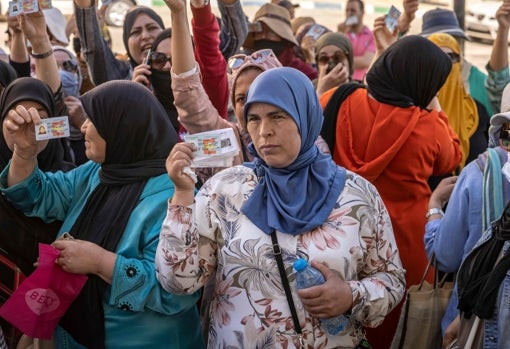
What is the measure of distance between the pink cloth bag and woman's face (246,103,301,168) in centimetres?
88

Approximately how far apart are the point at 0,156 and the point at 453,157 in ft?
7.65

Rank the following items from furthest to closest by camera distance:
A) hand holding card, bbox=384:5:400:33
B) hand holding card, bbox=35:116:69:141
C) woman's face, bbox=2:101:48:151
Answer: hand holding card, bbox=384:5:400:33, woman's face, bbox=2:101:48:151, hand holding card, bbox=35:116:69:141

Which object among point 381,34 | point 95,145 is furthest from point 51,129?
point 381,34

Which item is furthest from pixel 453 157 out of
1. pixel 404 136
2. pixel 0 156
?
pixel 0 156

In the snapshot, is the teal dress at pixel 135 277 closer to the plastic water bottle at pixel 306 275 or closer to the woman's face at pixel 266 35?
the plastic water bottle at pixel 306 275

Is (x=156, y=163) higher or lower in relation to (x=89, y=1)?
lower

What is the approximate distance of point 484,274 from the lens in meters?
3.08

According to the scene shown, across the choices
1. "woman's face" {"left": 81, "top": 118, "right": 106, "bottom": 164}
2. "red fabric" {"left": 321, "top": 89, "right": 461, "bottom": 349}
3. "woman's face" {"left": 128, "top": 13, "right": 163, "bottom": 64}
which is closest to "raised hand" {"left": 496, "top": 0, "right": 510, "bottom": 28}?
"red fabric" {"left": 321, "top": 89, "right": 461, "bottom": 349}

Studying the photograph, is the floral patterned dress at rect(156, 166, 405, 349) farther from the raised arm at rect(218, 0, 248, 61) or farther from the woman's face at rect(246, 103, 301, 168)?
the raised arm at rect(218, 0, 248, 61)

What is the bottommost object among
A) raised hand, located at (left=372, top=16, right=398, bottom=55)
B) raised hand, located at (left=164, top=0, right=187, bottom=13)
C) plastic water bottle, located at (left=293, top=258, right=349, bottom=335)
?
plastic water bottle, located at (left=293, top=258, right=349, bottom=335)

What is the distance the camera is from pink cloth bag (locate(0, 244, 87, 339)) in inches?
128

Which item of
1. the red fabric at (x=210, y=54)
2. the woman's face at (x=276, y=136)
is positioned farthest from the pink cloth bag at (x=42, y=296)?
the red fabric at (x=210, y=54)

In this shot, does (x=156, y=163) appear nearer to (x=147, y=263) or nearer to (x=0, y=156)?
(x=147, y=263)

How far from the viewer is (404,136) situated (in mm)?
4262
